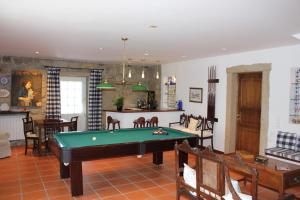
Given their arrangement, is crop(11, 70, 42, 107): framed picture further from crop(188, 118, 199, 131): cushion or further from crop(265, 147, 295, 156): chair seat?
crop(265, 147, 295, 156): chair seat

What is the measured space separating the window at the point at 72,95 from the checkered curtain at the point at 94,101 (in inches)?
12.7

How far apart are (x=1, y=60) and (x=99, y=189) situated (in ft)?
17.1

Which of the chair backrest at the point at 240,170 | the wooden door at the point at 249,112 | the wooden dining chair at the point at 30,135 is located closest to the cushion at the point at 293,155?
the wooden door at the point at 249,112

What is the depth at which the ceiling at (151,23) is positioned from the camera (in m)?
2.80

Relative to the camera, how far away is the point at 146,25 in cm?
365

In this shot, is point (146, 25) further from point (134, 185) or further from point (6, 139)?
point (6, 139)

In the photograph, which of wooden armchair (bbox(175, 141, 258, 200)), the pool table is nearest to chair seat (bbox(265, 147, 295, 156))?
the pool table

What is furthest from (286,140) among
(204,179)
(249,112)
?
(204,179)

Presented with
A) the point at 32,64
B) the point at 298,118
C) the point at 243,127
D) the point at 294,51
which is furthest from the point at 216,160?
the point at 32,64

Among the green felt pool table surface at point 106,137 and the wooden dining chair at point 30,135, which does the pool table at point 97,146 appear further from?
the wooden dining chair at point 30,135

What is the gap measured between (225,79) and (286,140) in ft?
6.91

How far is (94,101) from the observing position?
8.56 m

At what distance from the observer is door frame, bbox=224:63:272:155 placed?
5.49 metres

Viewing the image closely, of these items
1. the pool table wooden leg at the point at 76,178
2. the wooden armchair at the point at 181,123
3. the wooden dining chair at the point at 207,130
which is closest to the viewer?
the pool table wooden leg at the point at 76,178
